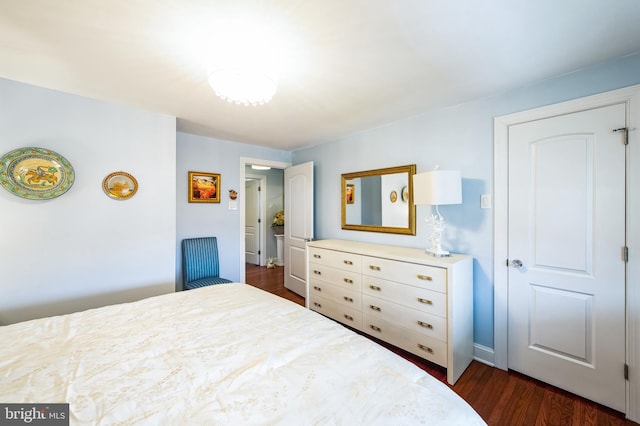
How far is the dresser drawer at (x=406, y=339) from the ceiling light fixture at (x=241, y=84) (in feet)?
7.12

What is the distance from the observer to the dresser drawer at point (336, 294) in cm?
259

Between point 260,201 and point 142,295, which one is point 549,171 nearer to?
point 142,295

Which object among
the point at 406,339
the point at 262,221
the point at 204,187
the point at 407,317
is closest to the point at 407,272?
the point at 407,317

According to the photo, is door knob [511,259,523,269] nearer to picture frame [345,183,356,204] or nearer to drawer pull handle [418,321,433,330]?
drawer pull handle [418,321,433,330]

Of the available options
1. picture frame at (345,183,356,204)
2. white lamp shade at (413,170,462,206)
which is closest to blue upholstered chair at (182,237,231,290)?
picture frame at (345,183,356,204)

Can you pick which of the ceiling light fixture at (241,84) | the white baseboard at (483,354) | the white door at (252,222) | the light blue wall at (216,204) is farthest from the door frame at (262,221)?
the white baseboard at (483,354)

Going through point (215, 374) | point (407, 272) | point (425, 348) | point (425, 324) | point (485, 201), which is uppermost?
point (485, 201)

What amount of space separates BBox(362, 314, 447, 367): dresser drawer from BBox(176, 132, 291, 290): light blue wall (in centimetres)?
206

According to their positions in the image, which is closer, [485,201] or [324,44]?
[324,44]

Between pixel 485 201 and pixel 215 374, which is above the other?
pixel 485 201

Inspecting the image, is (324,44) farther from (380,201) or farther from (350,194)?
(350,194)

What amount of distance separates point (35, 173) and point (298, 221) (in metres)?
2.74

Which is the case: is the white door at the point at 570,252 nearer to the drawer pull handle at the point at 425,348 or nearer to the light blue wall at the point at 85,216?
the drawer pull handle at the point at 425,348

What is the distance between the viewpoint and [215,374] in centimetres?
99
